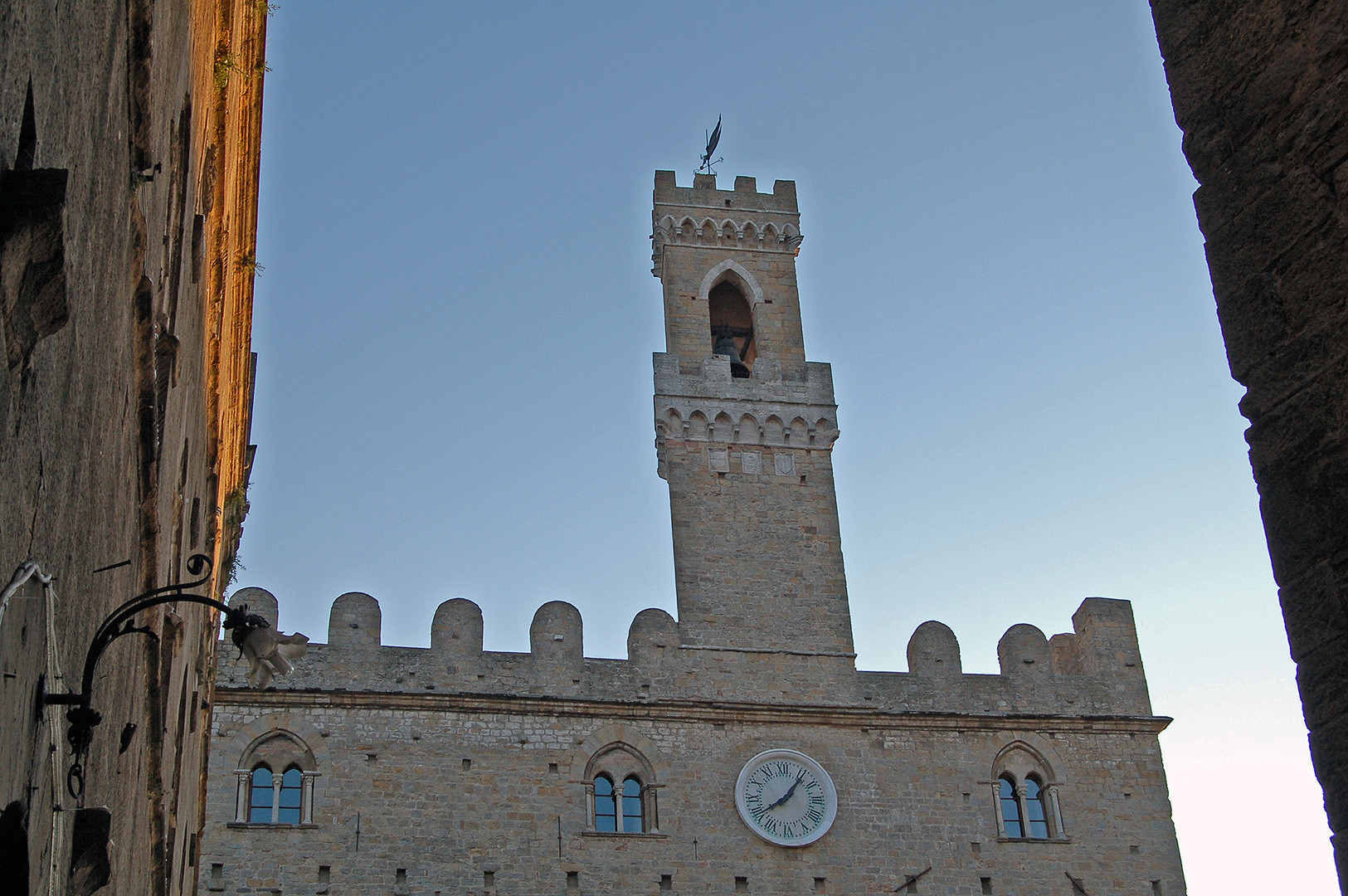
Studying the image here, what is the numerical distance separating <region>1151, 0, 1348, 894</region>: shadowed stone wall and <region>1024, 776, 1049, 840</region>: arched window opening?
13.4 metres

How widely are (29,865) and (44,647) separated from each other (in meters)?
0.55

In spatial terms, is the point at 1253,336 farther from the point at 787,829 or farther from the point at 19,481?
the point at 787,829

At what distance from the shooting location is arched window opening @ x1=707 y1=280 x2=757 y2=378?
21078 mm

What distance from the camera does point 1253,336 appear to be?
4.19 m

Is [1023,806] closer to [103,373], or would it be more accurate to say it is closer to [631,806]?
[631,806]

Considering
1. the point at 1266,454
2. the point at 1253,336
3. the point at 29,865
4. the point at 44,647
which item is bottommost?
the point at 29,865

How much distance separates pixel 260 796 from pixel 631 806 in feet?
12.6

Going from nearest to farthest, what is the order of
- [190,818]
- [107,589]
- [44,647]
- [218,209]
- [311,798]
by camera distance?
[44,647], [107,589], [218,209], [190,818], [311,798]

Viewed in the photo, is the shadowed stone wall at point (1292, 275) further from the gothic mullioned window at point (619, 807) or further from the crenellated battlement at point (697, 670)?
the crenellated battlement at point (697, 670)

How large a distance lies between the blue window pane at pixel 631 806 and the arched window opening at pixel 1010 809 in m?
Answer: 4.06

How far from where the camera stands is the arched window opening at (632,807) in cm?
1596

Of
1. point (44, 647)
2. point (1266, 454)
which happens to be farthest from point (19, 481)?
point (1266, 454)

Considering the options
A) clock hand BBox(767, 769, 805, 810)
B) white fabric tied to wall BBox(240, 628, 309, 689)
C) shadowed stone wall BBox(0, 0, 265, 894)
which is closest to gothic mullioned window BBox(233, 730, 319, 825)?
clock hand BBox(767, 769, 805, 810)

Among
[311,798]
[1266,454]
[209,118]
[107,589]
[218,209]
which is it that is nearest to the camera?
[1266,454]
